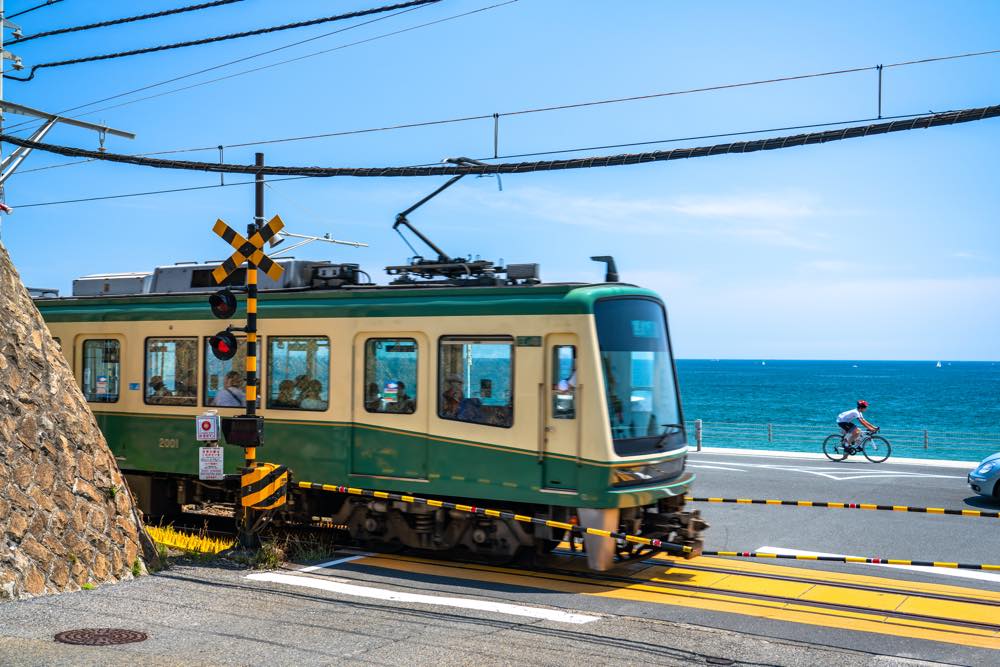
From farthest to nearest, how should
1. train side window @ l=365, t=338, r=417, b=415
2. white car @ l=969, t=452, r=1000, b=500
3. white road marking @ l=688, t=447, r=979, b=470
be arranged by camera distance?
white road marking @ l=688, t=447, r=979, b=470 < white car @ l=969, t=452, r=1000, b=500 < train side window @ l=365, t=338, r=417, b=415

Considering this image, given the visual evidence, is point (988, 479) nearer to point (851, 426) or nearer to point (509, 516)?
point (851, 426)

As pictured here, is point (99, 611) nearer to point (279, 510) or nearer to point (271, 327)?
point (279, 510)

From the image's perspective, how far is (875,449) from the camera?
26156 millimetres

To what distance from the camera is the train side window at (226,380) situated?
42.7ft

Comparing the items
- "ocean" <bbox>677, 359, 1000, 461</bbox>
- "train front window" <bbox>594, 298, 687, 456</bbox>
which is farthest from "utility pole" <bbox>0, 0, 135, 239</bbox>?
"ocean" <bbox>677, 359, 1000, 461</bbox>

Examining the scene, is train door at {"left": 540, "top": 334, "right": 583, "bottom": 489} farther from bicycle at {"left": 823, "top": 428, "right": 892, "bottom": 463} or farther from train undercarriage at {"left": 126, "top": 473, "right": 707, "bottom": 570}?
bicycle at {"left": 823, "top": 428, "right": 892, "bottom": 463}

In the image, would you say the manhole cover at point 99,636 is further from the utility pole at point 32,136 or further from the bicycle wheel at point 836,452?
the bicycle wheel at point 836,452

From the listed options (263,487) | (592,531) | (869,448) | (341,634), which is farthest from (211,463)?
(869,448)

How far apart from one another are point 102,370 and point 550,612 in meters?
8.24

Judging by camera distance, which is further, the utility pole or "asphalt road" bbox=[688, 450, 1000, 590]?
the utility pole

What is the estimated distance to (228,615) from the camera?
28.9ft

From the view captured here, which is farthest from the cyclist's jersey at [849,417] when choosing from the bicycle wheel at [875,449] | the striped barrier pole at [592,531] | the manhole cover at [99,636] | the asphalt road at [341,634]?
the manhole cover at [99,636]

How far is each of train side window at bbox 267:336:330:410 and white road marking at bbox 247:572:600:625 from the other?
7.98 ft

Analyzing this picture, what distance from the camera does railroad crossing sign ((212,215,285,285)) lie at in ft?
38.9
